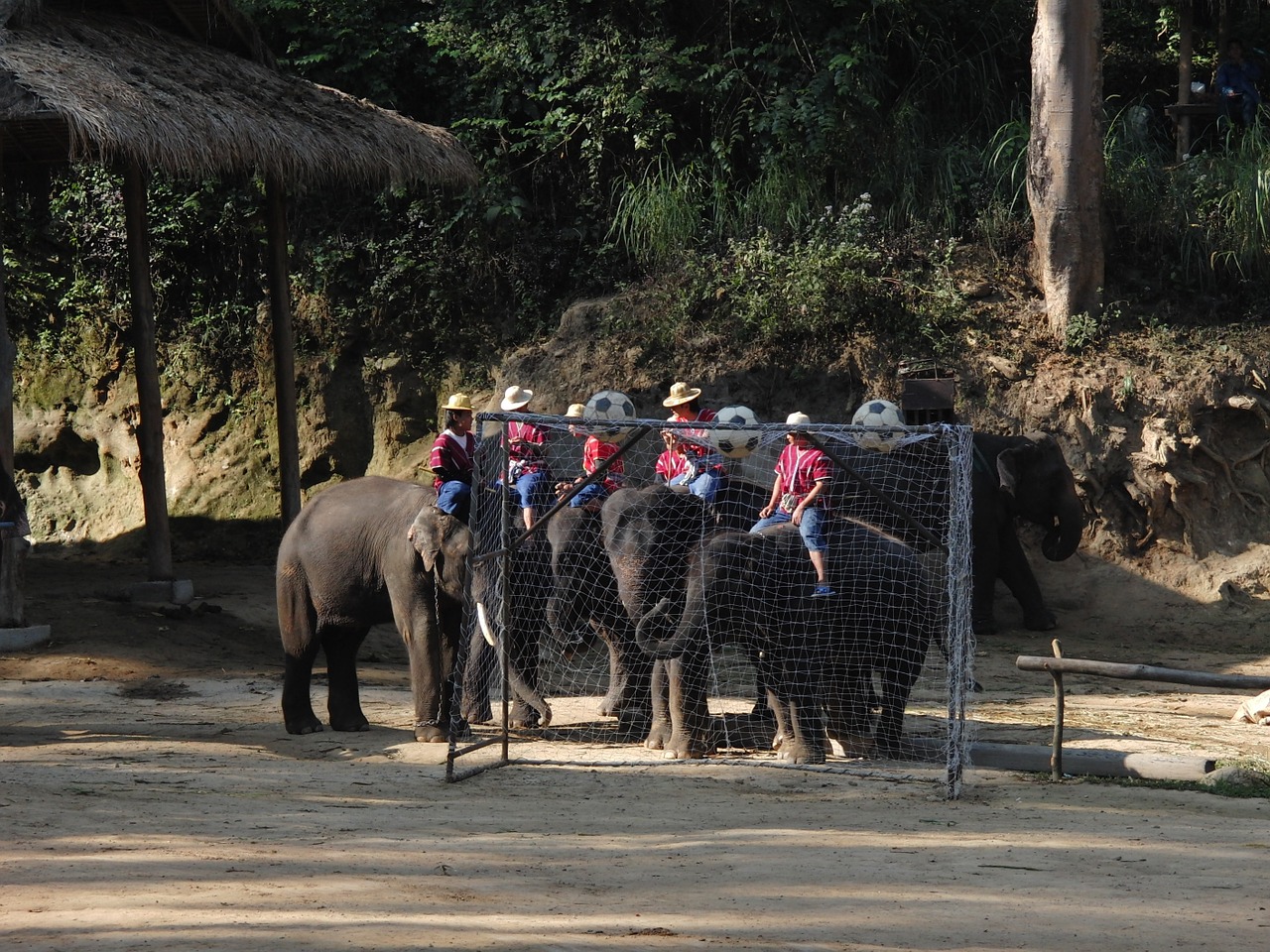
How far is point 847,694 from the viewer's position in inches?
341

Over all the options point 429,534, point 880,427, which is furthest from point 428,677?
point 880,427

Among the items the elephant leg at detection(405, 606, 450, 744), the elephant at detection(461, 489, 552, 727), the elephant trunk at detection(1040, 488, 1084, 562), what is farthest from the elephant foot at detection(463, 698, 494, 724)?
the elephant trunk at detection(1040, 488, 1084, 562)

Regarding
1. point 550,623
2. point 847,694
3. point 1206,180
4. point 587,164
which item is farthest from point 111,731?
point 1206,180

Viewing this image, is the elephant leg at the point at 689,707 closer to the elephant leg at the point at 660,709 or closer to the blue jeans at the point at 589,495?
the elephant leg at the point at 660,709

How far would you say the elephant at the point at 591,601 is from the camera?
30.6 feet

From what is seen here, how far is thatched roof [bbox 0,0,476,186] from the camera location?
11492mm

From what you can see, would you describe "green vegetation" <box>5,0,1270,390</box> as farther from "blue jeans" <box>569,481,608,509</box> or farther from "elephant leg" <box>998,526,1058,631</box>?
"blue jeans" <box>569,481,608,509</box>

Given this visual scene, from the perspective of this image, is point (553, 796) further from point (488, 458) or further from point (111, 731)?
point (111, 731)

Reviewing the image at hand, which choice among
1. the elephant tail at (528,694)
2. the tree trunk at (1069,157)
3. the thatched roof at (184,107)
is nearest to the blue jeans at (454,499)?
the elephant tail at (528,694)

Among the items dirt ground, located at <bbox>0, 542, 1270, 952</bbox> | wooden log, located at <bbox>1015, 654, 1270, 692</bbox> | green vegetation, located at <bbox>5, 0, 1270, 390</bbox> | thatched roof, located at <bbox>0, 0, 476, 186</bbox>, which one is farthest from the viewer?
green vegetation, located at <bbox>5, 0, 1270, 390</bbox>

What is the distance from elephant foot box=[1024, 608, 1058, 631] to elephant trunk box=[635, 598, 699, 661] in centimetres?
579

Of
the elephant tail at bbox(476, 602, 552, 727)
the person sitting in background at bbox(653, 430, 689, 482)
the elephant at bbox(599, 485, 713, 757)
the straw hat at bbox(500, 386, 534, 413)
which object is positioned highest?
the straw hat at bbox(500, 386, 534, 413)

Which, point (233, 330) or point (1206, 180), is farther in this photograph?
point (233, 330)

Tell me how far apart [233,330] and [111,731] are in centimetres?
910
